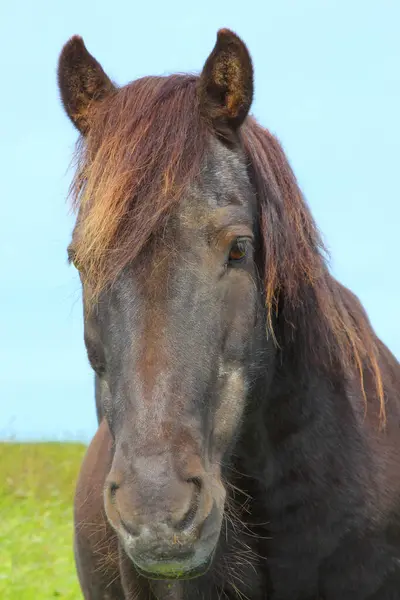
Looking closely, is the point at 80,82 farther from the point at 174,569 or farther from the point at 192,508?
the point at 174,569

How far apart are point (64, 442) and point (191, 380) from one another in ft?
39.1

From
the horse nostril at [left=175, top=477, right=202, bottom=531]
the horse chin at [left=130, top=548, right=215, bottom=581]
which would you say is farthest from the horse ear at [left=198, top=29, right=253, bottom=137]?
the horse chin at [left=130, top=548, right=215, bottom=581]

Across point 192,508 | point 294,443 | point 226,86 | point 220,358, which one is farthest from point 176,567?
point 226,86

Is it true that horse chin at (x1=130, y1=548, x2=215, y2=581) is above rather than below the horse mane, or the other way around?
below

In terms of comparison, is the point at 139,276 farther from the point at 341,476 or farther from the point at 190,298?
the point at 341,476

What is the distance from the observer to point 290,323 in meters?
3.88

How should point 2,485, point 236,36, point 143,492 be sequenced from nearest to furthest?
point 143,492, point 236,36, point 2,485

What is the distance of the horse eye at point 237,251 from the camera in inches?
137

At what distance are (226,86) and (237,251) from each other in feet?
2.27

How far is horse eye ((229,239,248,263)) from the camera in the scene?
11.4ft

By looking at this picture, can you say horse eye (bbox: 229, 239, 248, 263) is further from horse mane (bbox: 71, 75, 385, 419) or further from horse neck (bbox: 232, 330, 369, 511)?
horse neck (bbox: 232, 330, 369, 511)

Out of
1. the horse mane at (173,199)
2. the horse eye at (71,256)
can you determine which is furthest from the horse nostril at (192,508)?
the horse eye at (71,256)

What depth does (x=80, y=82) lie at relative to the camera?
4.02 metres

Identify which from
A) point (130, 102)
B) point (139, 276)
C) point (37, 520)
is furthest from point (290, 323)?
point (37, 520)
